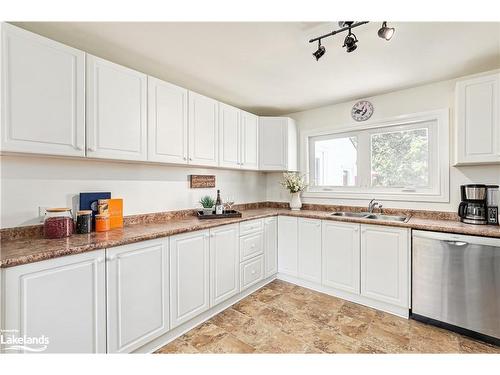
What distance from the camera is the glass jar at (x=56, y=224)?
5.28 feet

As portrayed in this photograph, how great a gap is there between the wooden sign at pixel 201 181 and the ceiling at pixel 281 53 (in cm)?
102

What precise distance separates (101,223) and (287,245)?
2139 millimetres

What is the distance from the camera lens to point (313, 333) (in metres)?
2.04

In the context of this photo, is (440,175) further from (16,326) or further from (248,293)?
(16,326)

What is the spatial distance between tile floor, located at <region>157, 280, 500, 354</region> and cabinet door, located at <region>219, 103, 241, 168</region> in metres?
1.65

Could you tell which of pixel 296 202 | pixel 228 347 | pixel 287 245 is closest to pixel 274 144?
pixel 296 202

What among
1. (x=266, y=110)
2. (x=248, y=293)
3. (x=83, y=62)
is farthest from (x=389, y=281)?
(x=83, y=62)

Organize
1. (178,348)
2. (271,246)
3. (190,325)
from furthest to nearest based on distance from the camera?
(271,246) → (190,325) → (178,348)

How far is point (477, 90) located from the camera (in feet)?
6.96

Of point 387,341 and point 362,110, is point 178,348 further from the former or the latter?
point 362,110

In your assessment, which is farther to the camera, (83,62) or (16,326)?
(83,62)

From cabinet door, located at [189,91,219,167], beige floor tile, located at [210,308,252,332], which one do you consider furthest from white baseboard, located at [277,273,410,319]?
cabinet door, located at [189,91,219,167]

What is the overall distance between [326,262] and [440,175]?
61.5 inches

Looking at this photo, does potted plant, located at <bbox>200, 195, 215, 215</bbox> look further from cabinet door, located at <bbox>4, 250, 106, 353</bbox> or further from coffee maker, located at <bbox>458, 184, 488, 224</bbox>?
coffee maker, located at <bbox>458, 184, 488, 224</bbox>
